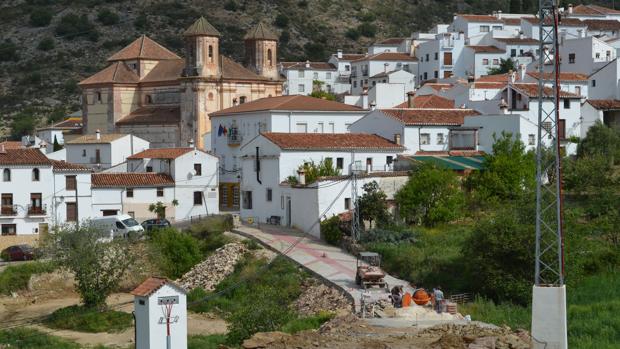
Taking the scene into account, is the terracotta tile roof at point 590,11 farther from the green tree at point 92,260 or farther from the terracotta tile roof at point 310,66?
the green tree at point 92,260

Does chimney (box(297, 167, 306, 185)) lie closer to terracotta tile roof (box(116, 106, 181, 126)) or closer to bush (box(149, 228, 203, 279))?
bush (box(149, 228, 203, 279))

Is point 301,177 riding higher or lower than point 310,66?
lower

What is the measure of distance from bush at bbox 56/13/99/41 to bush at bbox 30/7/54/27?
6.29 feet

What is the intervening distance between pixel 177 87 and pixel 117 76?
5.24 metres

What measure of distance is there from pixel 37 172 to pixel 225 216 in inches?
378

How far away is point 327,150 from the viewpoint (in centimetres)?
5800

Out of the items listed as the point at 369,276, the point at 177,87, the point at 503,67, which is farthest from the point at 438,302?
the point at 503,67

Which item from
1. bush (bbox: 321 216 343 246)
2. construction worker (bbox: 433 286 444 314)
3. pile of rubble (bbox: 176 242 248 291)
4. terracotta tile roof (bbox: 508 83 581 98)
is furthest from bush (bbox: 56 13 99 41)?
construction worker (bbox: 433 286 444 314)

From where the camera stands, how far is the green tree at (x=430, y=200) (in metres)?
52.6

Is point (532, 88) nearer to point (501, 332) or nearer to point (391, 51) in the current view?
point (501, 332)

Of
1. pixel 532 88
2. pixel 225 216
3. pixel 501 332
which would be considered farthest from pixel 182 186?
pixel 501 332

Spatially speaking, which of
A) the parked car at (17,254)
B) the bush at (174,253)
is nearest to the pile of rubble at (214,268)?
the bush at (174,253)

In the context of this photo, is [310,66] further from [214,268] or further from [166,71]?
[214,268]

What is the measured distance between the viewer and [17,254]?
2165 inches
